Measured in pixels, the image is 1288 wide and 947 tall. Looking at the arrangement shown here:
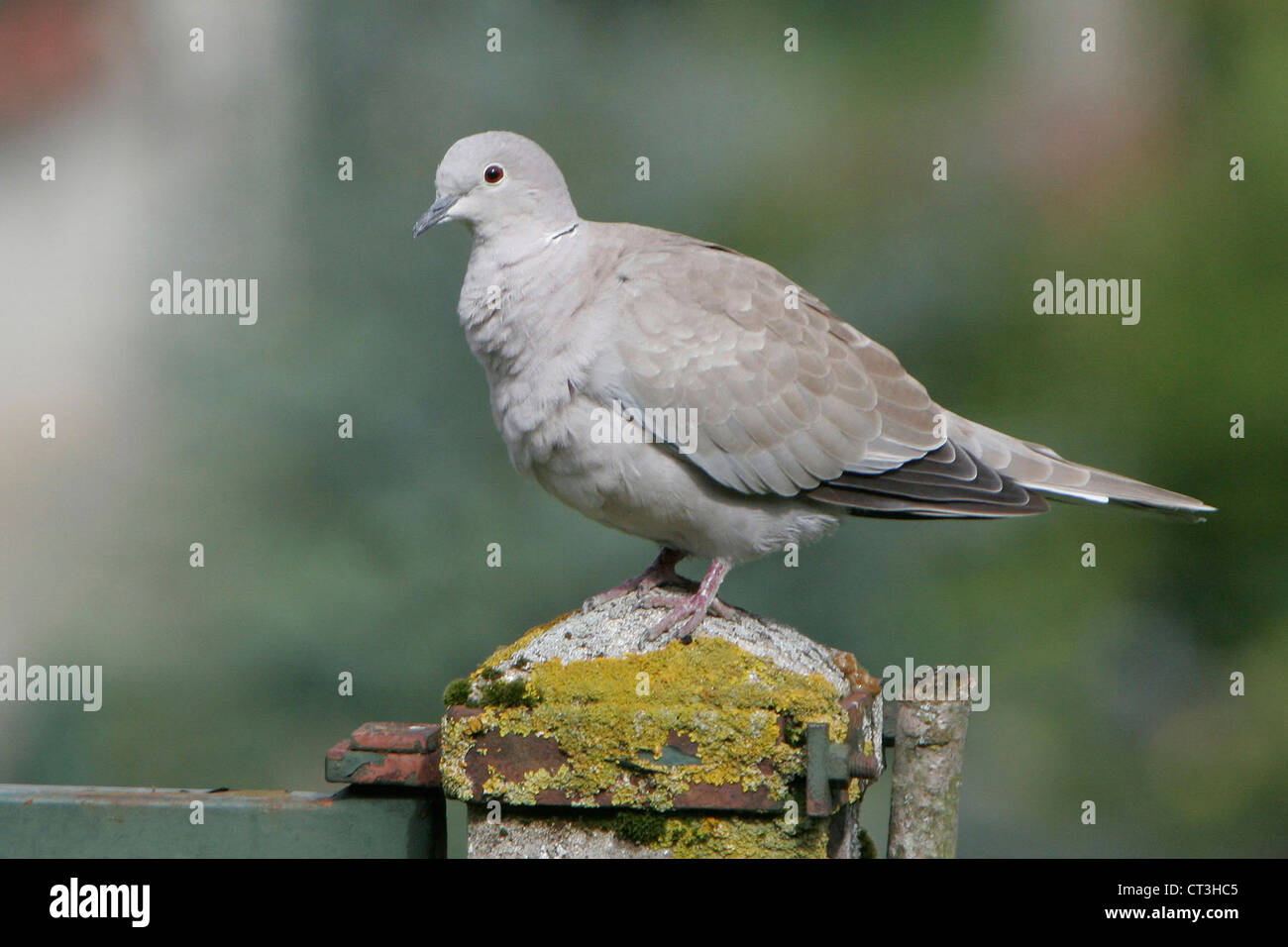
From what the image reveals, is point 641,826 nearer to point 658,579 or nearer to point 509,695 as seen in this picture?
point 509,695

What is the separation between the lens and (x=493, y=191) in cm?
326

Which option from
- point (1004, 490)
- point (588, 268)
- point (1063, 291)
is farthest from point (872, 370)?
point (1063, 291)

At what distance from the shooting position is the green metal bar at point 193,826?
8.38ft

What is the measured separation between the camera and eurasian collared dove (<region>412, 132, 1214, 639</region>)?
9.86 feet

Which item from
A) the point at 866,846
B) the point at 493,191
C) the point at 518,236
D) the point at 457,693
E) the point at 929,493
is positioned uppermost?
the point at 493,191

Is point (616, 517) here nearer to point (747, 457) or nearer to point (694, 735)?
point (747, 457)

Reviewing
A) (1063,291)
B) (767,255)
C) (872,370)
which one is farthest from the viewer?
(767,255)

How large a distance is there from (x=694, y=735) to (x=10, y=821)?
4.31 feet

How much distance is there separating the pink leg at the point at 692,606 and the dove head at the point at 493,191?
92 cm

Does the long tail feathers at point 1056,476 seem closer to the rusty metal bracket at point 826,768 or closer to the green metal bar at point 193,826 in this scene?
the rusty metal bracket at point 826,768

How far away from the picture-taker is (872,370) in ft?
10.9

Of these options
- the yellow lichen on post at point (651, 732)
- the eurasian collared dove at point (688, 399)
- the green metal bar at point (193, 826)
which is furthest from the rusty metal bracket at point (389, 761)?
the eurasian collared dove at point (688, 399)

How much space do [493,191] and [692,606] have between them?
1.13m

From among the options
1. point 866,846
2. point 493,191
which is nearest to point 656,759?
point 866,846
